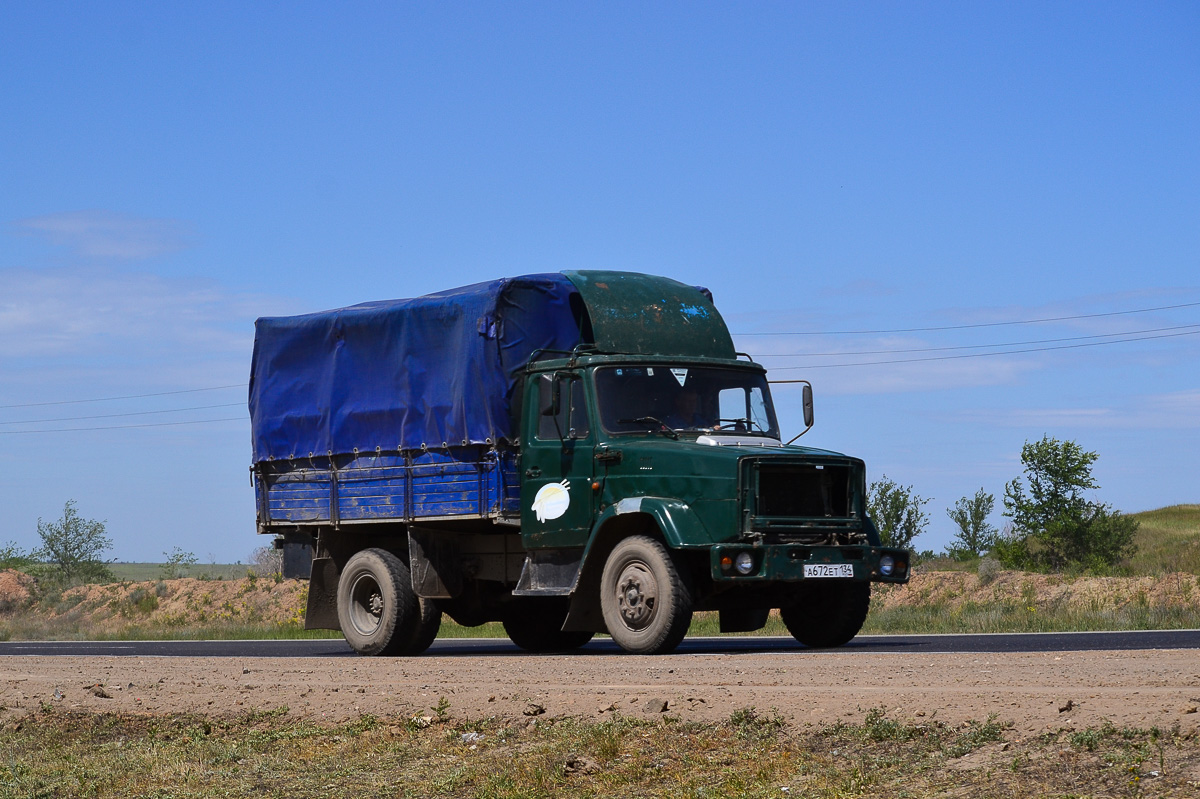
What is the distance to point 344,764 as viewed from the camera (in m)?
9.25

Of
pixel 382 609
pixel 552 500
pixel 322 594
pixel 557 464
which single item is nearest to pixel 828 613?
pixel 552 500

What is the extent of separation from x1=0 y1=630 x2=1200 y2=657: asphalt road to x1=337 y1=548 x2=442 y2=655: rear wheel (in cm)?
45

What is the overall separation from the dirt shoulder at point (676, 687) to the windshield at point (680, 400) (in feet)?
7.82

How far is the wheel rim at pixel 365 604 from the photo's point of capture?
56.3 feet

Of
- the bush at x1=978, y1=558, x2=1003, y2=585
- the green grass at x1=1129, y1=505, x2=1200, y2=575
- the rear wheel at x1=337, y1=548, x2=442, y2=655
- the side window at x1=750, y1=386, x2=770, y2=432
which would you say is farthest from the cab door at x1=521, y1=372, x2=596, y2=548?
the green grass at x1=1129, y1=505, x2=1200, y2=575

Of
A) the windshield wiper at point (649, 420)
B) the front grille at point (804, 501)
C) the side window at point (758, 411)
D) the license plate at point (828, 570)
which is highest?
the side window at point (758, 411)

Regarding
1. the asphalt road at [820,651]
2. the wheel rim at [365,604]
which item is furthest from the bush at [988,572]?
the wheel rim at [365,604]

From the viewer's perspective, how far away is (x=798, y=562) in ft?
45.6

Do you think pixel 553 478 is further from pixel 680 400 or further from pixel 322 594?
pixel 322 594

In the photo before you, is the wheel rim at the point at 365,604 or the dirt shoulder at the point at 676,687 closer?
the dirt shoulder at the point at 676,687

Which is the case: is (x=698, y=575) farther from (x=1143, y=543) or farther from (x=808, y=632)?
(x=1143, y=543)

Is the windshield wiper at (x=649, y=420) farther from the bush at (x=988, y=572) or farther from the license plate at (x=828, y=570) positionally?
the bush at (x=988, y=572)

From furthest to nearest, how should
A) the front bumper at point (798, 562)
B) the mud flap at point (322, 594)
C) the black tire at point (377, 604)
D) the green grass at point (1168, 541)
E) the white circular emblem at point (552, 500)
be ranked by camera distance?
the green grass at point (1168, 541) → the mud flap at point (322, 594) → the black tire at point (377, 604) → the white circular emblem at point (552, 500) → the front bumper at point (798, 562)

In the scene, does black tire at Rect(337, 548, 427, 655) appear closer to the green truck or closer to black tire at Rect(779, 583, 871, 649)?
the green truck
